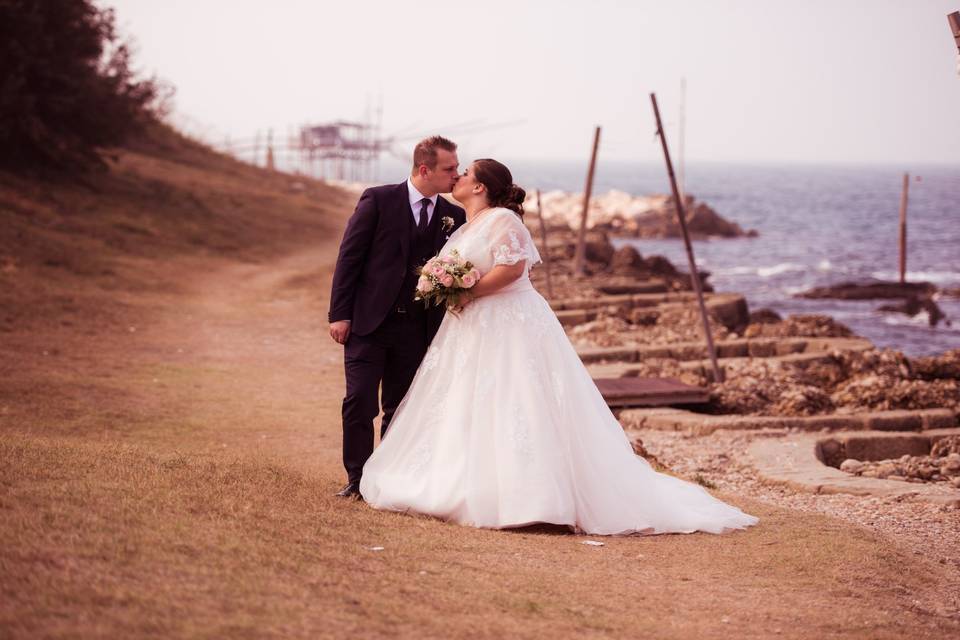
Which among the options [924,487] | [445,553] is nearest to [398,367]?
[445,553]

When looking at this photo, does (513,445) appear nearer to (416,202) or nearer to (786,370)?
(416,202)

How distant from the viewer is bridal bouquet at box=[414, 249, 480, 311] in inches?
226

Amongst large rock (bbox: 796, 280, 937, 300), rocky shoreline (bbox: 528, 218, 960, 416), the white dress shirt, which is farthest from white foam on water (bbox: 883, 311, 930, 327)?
the white dress shirt

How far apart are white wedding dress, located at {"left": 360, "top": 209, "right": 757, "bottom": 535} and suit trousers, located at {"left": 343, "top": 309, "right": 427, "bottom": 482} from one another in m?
0.15

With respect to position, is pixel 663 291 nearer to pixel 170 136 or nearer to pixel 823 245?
pixel 170 136

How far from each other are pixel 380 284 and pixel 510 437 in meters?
1.12

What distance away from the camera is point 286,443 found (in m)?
8.61

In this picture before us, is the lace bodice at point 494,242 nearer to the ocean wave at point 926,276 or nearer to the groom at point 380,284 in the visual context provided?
the groom at point 380,284

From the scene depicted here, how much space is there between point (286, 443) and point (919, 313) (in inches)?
924

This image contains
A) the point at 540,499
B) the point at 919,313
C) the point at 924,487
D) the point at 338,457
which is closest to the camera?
the point at 540,499

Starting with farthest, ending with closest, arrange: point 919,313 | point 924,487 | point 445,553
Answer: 1. point 919,313
2. point 924,487
3. point 445,553

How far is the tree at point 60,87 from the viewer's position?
22.8 m

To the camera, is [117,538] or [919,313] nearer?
[117,538]

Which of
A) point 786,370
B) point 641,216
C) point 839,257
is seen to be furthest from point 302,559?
point 641,216
